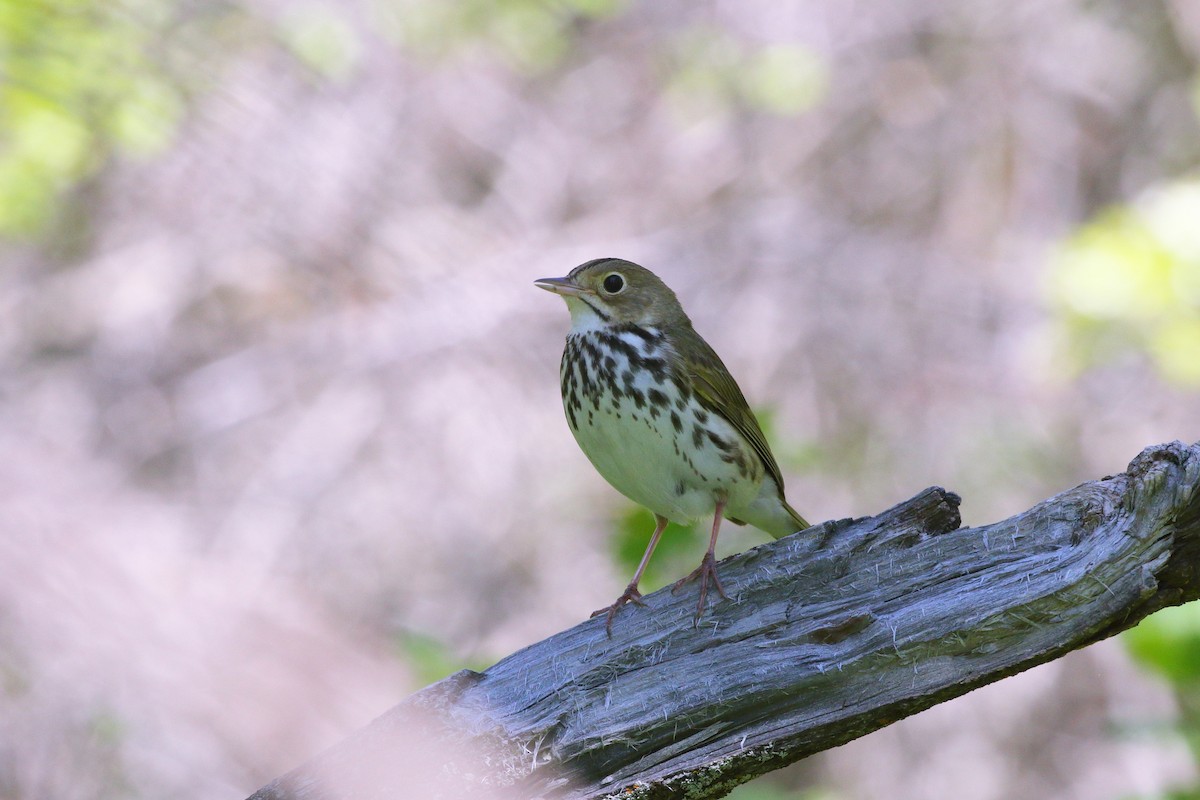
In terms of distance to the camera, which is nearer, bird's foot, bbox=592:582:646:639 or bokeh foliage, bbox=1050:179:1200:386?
bird's foot, bbox=592:582:646:639

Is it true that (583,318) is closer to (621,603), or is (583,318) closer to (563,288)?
(563,288)

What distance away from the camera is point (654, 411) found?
3129 mm

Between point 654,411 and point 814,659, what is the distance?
93 centimetres

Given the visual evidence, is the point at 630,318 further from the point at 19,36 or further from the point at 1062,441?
the point at 1062,441

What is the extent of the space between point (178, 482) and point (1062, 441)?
426 cm

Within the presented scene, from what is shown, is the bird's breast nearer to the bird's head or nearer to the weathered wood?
the bird's head

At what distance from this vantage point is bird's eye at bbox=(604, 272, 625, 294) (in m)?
3.45

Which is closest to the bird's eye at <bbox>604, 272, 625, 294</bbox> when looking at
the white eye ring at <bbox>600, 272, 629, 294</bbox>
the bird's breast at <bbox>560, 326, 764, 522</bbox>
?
the white eye ring at <bbox>600, 272, 629, 294</bbox>

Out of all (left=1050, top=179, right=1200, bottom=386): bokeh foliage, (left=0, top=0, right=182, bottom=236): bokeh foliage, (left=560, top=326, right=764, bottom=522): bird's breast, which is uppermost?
(left=0, top=0, right=182, bottom=236): bokeh foliage

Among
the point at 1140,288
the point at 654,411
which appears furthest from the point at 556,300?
the point at 654,411

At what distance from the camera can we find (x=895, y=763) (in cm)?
569

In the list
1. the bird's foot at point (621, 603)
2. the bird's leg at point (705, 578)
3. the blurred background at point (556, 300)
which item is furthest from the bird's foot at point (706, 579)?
the blurred background at point (556, 300)

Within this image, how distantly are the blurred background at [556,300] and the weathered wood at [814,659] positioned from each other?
6.54 feet

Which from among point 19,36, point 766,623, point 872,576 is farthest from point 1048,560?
point 19,36
